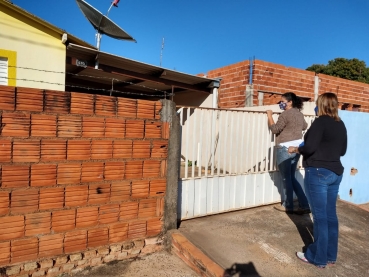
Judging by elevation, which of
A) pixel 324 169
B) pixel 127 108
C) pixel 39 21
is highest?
pixel 39 21

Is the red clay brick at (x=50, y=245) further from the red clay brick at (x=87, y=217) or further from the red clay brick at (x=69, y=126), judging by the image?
the red clay brick at (x=69, y=126)

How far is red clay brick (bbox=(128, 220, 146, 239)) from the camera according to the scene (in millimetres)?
3086

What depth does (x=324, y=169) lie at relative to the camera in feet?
8.64

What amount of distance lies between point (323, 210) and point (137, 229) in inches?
80.3

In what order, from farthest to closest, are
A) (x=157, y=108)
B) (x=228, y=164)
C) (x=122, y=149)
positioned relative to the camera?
(x=228, y=164) < (x=157, y=108) < (x=122, y=149)

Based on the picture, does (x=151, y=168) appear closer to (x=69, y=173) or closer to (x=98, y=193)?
(x=98, y=193)

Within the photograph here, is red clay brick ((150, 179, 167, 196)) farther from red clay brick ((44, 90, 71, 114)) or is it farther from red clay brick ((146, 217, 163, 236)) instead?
red clay brick ((44, 90, 71, 114))

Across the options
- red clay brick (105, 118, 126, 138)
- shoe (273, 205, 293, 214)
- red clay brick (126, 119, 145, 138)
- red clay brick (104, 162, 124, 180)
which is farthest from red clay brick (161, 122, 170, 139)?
shoe (273, 205, 293, 214)

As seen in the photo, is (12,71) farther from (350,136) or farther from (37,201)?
(350,136)

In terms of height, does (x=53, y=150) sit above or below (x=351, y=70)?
below

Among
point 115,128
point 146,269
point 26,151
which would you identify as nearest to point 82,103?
point 115,128

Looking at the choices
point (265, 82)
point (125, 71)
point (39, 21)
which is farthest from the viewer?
point (265, 82)

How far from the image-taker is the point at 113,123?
2.90 meters

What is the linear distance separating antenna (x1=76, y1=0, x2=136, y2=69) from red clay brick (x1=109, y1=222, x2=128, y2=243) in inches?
170
